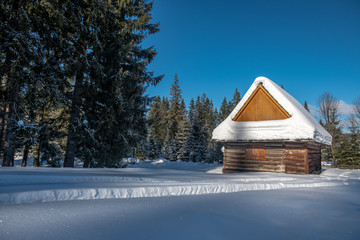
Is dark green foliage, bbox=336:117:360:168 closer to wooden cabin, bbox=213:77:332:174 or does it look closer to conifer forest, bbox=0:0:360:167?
wooden cabin, bbox=213:77:332:174

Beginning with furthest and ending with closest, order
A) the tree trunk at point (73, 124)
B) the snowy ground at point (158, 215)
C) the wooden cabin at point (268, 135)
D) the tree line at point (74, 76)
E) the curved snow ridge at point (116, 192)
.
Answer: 1. the wooden cabin at point (268, 135)
2. the tree trunk at point (73, 124)
3. the tree line at point (74, 76)
4. the curved snow ridge at point (116, 192)
5. the snowy ground at point (158, 215)

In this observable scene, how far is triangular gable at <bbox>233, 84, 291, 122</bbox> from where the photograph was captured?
12789 millimetres

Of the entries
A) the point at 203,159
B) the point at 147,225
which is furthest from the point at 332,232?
the point at 203,159

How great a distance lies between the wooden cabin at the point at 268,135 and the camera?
443 inches

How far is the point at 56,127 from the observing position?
34.2ft

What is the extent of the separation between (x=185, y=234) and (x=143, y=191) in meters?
1.21

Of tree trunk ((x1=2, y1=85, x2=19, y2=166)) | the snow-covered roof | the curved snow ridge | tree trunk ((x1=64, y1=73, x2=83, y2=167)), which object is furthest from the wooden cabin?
tree trunk ((x1=2, y1=85, x2=19, y2=166))

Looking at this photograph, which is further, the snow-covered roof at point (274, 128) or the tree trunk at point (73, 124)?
the snow-covered roof at point (274, 128)

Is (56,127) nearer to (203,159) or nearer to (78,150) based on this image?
(78,150)

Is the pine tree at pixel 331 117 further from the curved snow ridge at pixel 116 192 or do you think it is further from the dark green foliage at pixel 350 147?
the curved snow ridge at pixel 116 192

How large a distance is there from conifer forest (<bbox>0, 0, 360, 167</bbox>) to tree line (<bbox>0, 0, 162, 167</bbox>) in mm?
36

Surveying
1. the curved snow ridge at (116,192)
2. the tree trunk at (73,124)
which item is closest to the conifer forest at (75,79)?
the tree trunk at (73,124)

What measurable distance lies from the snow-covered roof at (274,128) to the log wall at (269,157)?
68 centimetres

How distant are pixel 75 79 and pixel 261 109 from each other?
11541 millimetres
